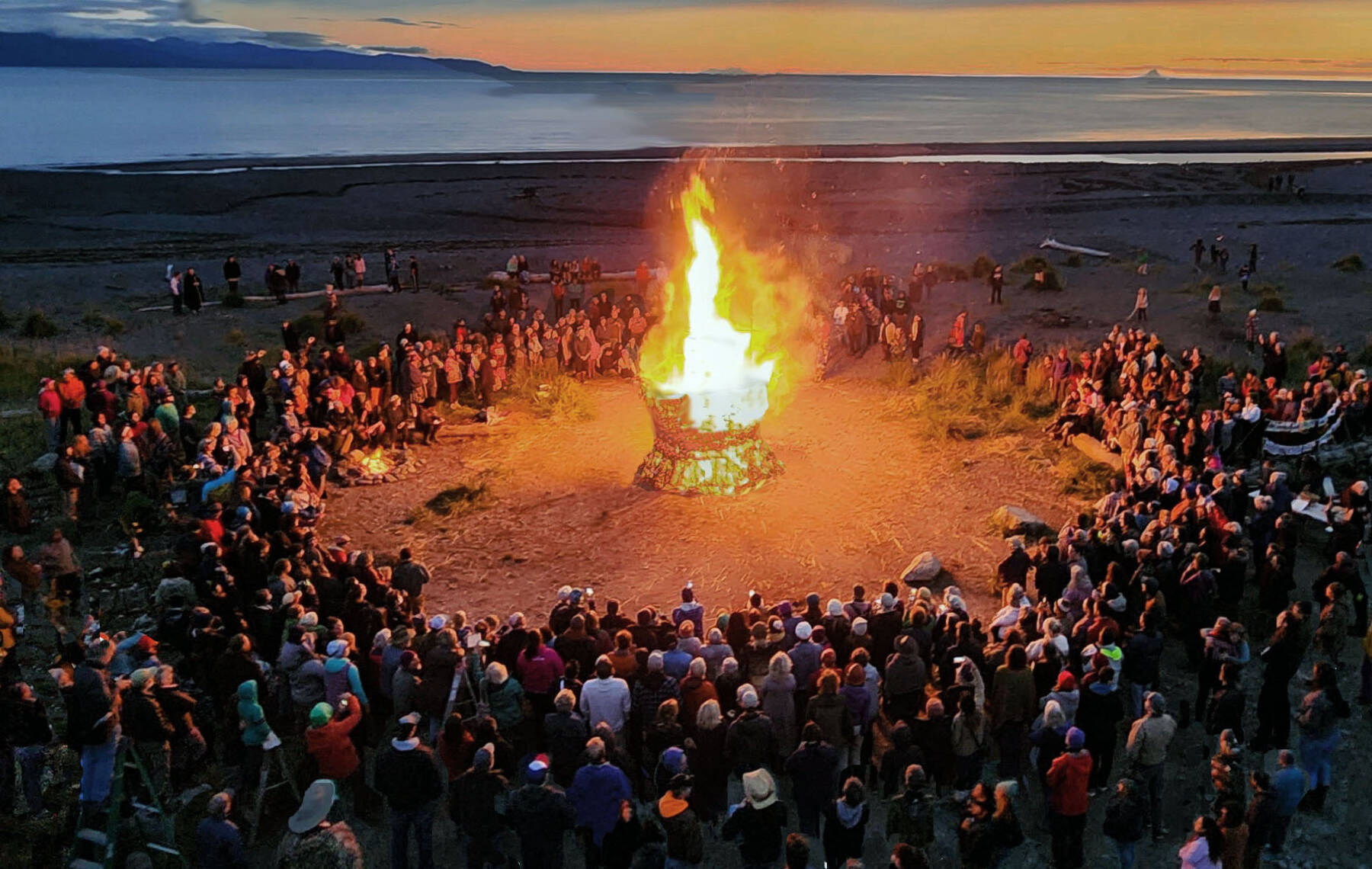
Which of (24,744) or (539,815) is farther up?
(539,815)

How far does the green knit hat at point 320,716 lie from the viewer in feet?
27.4

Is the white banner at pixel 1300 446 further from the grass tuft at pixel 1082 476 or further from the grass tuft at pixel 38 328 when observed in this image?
the grass tuft at pixel 38 328

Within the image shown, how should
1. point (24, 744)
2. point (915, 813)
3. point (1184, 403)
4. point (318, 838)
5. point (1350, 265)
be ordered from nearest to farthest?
point (318, 838)
point (915, 813)
point (24, 744)
point (1184, 403)
point (1350, 265)

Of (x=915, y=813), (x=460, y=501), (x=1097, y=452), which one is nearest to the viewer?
(x=915, y=813)

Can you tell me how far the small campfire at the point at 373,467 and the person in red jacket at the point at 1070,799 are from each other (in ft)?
39.4

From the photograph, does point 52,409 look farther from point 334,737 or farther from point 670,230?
point 670,230

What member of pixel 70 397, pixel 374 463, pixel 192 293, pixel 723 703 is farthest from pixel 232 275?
pixel 723 703

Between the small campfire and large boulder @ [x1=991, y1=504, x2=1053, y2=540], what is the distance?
9.59m

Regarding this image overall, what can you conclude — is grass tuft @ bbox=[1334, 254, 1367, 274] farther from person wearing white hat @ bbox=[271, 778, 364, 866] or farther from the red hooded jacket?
person wearing white hat @ bbox=[271, 778, 364, 866]

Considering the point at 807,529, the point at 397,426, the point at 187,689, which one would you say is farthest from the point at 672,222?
the point at 187,689

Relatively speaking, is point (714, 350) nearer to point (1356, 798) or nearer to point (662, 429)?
point (662, 429)

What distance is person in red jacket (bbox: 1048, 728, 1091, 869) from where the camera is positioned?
7.84m

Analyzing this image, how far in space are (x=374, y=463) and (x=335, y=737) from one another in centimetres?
942

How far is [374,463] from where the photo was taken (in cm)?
1725
